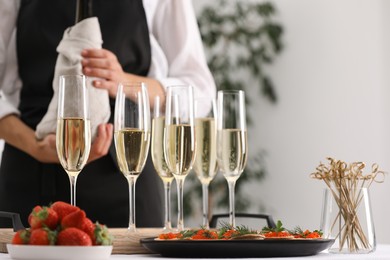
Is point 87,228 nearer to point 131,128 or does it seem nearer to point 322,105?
point 131,128

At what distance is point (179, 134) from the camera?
156 centimetres

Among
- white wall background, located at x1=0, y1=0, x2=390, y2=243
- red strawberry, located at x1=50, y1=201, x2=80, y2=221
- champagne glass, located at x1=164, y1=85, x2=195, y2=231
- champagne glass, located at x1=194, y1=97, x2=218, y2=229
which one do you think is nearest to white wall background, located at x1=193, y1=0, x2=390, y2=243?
white wall background, located at x1=0, y1=0, x2=390, y2=243

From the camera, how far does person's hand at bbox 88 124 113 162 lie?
6.85 ft

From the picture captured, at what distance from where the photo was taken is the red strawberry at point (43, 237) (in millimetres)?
1180

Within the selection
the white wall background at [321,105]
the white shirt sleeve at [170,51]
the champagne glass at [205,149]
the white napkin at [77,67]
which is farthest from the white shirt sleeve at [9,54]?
the white wall background at [321,105]

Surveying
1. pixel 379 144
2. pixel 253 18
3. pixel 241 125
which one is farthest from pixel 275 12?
pixel 241 125

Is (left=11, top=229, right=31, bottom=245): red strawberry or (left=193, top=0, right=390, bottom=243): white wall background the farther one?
(left=193, top=0, right=390, bottom=243): white wall background

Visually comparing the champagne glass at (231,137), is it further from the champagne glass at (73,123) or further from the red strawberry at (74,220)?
the red strawberry at (74,220)

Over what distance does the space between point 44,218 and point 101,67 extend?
999 mm

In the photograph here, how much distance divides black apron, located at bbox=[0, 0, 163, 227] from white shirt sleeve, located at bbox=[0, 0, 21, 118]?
0.12 feet

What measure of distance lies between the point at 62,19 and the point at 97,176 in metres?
0.48

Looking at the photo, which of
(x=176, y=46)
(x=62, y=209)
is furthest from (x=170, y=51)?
(x=62, y=209)

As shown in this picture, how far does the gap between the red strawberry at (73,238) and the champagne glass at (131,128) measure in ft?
1.18

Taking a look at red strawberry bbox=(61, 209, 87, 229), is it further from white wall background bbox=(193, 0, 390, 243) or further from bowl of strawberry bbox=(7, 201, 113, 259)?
white wall background bbox=(193, 0, 390, 243)
